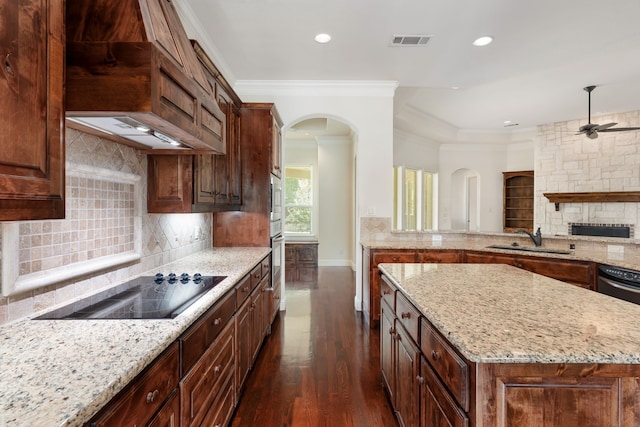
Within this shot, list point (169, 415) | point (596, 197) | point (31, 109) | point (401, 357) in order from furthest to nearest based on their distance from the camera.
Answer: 1. point (596, 197)
2. point (401, 357)
3. point (169, 415)
4. point (31, 109)

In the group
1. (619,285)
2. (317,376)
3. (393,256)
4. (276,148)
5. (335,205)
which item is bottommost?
(317,376)

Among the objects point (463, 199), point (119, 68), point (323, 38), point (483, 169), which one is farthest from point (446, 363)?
point (463, 199)

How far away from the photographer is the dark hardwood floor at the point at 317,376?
6.88 feet

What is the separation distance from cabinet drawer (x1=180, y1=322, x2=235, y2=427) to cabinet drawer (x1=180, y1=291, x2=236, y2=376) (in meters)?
0.04

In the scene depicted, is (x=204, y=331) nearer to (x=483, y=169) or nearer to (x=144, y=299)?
(x=144, y=299)

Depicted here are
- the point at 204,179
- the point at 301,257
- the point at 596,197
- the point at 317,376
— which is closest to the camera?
the point at 204,179

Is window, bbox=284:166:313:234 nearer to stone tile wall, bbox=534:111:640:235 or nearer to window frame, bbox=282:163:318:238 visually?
window frame, bbox=282:163:318:238

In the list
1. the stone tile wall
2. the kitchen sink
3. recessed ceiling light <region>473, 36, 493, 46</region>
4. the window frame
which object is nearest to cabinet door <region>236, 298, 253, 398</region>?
the kitchen sink

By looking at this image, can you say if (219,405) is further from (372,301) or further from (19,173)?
(372,301)

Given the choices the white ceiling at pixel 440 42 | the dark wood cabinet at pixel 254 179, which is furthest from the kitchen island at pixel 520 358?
the white ceiling at pixel 440 42

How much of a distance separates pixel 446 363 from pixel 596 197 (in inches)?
261

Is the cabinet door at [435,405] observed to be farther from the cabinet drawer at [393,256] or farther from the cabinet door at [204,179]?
the cabinet drawer at [393,256]

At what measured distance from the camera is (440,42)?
121 inches

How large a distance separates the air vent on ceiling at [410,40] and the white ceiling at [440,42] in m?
0.07
